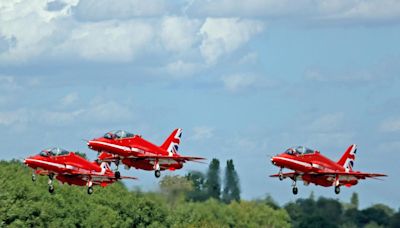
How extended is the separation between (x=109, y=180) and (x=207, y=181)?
4152 centimetres

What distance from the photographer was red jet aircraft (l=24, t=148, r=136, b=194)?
144625 mm

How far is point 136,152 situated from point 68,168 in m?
8.11

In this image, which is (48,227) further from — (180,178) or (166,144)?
(166,144)

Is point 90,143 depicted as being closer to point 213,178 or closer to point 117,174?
point 117,174

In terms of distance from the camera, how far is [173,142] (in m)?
151

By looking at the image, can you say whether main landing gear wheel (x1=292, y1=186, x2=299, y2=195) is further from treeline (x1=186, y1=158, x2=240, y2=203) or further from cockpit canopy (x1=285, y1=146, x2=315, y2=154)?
treeline (x1=186, y1=158, x2=240, y2=203)

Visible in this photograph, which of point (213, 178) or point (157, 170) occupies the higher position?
point (213, 178)

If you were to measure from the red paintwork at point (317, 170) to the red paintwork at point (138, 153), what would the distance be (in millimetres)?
9803

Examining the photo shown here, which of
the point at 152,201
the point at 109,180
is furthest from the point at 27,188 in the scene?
the point at 109,180

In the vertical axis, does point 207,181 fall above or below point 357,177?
above

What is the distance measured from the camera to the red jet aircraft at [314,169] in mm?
132625

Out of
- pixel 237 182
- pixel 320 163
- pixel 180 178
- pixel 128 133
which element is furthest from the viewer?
pixel 237 182

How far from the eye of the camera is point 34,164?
144000 mm

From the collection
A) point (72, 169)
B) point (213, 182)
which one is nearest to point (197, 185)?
point (213, 182)
